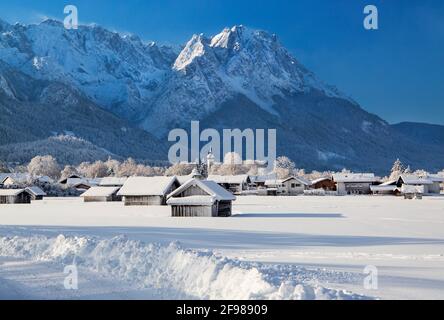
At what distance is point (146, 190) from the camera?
75.8 metres

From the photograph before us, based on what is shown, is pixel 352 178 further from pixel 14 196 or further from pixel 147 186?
pixel 14 196

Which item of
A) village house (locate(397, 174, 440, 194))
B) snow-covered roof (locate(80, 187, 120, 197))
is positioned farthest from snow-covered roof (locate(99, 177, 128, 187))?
village house (locate(397, 174, 440, 194))

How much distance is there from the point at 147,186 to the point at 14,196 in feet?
101

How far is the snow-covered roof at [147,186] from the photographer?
7525 cm

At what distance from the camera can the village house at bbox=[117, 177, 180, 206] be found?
75.5 m

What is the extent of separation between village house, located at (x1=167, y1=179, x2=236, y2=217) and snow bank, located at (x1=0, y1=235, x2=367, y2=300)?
2945cm

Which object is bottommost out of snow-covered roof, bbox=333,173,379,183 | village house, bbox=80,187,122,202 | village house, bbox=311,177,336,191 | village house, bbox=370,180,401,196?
village house, bbox=80,187,122,202

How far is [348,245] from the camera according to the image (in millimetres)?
27641

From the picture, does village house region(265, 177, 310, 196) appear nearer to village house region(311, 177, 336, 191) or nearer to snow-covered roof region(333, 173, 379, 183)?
village house region(311, 177, 336, 191)

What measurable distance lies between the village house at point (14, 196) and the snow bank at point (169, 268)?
74292 millimetres

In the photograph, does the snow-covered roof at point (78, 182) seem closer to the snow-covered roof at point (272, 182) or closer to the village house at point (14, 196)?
the snow-covered roof at point (272, 182)

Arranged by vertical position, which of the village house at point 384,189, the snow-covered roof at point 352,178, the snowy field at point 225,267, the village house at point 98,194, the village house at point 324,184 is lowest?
the snowy field at point 225,267

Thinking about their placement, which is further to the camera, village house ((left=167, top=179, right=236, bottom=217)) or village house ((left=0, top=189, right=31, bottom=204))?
village house ((left=0, top=189, right=31, bottom=204))

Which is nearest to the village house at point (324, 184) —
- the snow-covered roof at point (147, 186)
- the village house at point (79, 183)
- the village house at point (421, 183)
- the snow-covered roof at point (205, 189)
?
the village house at point (421, 183)
